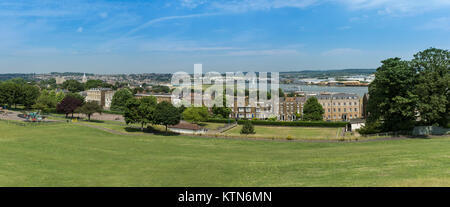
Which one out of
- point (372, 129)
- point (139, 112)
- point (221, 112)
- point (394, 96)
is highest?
point (394, 96)

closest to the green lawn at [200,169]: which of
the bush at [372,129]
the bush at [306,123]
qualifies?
the bush at [372,129]

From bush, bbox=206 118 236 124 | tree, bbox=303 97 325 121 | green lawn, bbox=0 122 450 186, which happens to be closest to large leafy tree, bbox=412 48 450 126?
green lawn, bbox=0 122 450 186

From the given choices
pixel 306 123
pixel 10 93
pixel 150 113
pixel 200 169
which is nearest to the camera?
pixel 200 169

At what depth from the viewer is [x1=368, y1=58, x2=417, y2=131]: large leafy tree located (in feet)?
132

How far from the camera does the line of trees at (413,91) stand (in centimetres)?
3828

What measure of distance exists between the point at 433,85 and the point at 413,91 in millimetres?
2397

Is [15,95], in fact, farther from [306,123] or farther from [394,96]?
[394,96]

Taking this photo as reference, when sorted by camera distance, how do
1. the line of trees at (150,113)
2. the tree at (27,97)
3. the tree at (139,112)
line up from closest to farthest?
1. the line of trees at (150,113)
2. the tree at (139,112)
3. the tree at (27,97)

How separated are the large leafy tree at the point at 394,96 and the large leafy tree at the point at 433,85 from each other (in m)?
1.01

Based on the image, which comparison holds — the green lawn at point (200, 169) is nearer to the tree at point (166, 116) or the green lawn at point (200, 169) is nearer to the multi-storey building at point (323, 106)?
the tree at point (166, 116)

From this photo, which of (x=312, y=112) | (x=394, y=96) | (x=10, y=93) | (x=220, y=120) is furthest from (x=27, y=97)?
(x=394, y=96)

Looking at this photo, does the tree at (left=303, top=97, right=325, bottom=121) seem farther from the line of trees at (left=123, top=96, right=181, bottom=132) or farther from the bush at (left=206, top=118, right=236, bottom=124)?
the line of trees at (left=123, top=96, right=181, bottom=132)

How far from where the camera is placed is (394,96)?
43219 mm

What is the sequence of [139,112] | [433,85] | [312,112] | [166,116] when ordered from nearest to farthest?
[433,85], [166,116], [139,112], [312,112]
